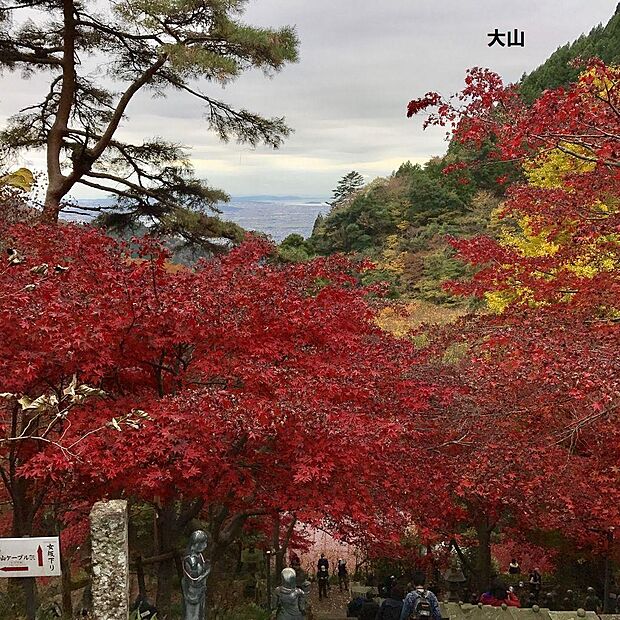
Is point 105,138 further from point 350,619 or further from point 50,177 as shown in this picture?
point 350,619

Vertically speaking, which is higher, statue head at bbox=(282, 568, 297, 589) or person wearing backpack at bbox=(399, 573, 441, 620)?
statue head at bbox=(282, 568, 297, 589)

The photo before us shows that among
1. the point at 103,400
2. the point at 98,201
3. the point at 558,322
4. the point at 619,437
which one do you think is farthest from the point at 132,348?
the point at 98,201

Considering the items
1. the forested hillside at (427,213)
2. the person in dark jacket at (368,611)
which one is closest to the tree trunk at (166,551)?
the person in dark jacket at (368,611)

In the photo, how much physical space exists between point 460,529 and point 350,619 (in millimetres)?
5241

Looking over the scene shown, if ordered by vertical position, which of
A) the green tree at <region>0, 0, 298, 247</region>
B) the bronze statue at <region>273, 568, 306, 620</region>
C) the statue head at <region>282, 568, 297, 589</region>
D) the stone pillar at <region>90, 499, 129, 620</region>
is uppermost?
the green tree at <region>0, 0, 298, 247</region>

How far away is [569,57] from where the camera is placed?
36969 mm

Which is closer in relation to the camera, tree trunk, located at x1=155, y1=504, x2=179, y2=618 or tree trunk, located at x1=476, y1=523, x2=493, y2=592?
tree trunk, located at x1=155, y1=504, x2=179, y2=618

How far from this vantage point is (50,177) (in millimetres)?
12258

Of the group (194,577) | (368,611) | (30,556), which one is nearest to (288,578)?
(194,577)

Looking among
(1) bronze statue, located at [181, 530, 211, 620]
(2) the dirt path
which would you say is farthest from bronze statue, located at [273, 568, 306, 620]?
(2) the dirt path

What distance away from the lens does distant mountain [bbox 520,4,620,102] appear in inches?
1371

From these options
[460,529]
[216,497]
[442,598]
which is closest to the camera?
[216,497]

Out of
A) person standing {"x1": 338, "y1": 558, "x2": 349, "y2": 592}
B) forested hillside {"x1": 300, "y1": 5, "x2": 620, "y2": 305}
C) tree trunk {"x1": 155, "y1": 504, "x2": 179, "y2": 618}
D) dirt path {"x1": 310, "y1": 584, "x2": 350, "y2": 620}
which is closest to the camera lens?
tree trunk {"x1": 155, "y1": 504, "x2": 179, "y2": 618}

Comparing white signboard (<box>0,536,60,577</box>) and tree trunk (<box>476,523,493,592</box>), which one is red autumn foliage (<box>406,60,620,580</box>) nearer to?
tree trunk (<box>476,523,493,592</box>)
